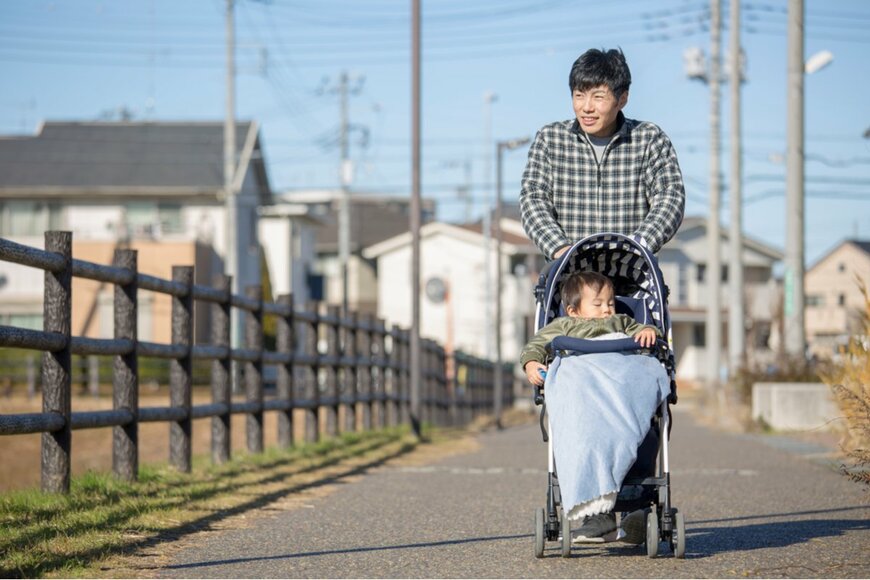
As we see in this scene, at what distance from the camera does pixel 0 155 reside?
4247cm

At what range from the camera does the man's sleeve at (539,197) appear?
18.2ft

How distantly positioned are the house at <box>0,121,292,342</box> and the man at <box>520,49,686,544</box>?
32.7m

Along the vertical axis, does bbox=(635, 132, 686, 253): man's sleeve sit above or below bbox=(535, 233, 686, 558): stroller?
above

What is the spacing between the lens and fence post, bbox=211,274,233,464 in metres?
10.0

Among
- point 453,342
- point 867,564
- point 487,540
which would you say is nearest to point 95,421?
point 487,540

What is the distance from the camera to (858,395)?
745 centimetres

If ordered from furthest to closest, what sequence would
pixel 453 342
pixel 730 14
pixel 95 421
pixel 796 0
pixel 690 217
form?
pixel 690 217
pixel 453 342
pixel 730 14
pixel 796 0
pixel 95 421

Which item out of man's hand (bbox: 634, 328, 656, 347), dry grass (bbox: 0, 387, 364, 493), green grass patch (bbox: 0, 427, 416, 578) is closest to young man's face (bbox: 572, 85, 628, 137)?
man's hand (bbox: 634, 328, 656, 347)

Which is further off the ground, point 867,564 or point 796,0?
point 796,0

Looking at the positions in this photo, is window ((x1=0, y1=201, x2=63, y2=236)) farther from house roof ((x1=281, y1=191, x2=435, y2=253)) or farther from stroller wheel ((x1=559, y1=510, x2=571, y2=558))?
stroller wheel ((x1=559, y1=510, x2=571, y2=558))

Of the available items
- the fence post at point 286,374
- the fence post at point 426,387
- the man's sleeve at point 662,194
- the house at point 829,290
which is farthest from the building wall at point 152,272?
the house at point 829,290

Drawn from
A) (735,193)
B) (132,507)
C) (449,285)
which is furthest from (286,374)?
(449,285)

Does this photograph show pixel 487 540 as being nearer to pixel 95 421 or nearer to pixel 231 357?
pixel 95 421

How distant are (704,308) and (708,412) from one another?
34130 millimetres
